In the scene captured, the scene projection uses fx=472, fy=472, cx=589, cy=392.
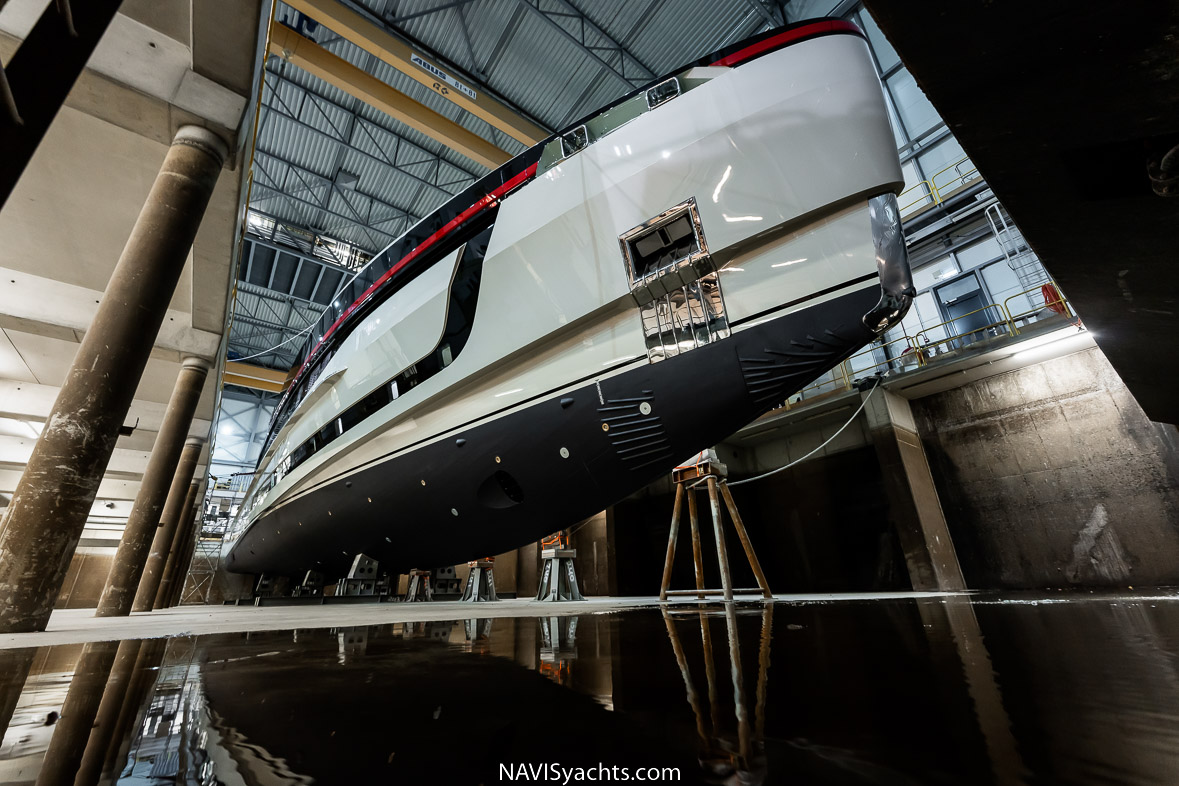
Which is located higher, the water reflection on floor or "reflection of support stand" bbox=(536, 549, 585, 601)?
"reflection of support stand" bbox=(536, 549, 585, 601)

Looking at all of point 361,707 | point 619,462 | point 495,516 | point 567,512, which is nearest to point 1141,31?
point 361,707

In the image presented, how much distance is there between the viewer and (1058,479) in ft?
20.1

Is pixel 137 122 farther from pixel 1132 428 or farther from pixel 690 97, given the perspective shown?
pixel 1132 428

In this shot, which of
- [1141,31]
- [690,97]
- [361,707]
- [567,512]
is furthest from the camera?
[567,512]

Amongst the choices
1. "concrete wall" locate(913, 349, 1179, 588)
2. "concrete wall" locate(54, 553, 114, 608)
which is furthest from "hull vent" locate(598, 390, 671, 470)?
"concrete wall" locate(54, 553, 114, 608)

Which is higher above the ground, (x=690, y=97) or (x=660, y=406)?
(x=690, y=97)

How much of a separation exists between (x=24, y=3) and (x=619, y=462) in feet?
15.1

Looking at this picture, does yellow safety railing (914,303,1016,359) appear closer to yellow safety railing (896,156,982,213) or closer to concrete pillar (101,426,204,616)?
yellow safety railing (896,156,982,213)

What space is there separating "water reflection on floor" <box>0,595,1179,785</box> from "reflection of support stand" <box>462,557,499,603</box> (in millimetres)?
4633

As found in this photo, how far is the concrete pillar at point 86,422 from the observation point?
2.30m

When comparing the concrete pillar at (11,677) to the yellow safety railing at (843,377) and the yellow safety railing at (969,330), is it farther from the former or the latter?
the yellow safety railing at (843,377)

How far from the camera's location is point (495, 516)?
10.9 feet

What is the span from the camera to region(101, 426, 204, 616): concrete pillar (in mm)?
4676

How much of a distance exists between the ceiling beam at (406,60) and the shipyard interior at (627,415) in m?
0.07
